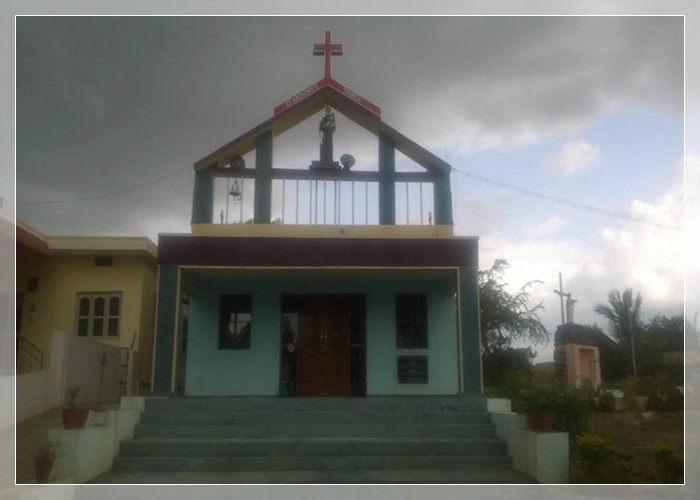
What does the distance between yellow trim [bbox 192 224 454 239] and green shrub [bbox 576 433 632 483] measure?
196 inches

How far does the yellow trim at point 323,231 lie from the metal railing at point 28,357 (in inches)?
161

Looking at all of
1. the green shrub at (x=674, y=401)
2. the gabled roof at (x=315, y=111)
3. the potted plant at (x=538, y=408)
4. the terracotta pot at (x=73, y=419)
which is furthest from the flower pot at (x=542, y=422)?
the green shrub at (x=674, y=401)

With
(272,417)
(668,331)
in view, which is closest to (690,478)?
(272,417)

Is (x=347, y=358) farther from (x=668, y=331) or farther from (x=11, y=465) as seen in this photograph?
(x=668, y=331)

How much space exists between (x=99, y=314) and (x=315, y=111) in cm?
680

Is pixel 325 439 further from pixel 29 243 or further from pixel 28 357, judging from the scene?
pixel 29 243

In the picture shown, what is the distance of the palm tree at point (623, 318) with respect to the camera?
1099 inches

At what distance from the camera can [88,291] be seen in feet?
53.9

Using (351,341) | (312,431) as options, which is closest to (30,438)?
(312,431)

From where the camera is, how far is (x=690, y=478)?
7.82m

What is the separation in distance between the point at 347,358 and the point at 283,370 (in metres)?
1.20

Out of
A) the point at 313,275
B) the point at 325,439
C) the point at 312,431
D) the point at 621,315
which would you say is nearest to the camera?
the point at 325,439

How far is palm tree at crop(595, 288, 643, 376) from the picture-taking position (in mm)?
27922

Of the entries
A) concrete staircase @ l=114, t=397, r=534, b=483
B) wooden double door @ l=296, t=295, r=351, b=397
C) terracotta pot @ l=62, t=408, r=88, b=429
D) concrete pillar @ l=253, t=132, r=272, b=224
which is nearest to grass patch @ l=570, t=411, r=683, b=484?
concrete staircase @ l=114, t=397, r=534, b=483
